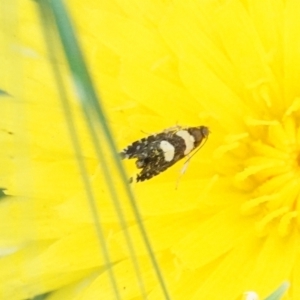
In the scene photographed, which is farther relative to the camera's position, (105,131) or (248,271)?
(248,271)

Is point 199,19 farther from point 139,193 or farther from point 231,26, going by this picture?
point 139,193

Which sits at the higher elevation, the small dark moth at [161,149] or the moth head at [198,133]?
the moth head at [198,133]

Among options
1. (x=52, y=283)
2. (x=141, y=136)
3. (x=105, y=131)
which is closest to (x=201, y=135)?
(x=141, y=136)

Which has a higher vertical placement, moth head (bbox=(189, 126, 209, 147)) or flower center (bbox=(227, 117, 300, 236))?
moth head (bbox=(189, 126, 209, 147))
